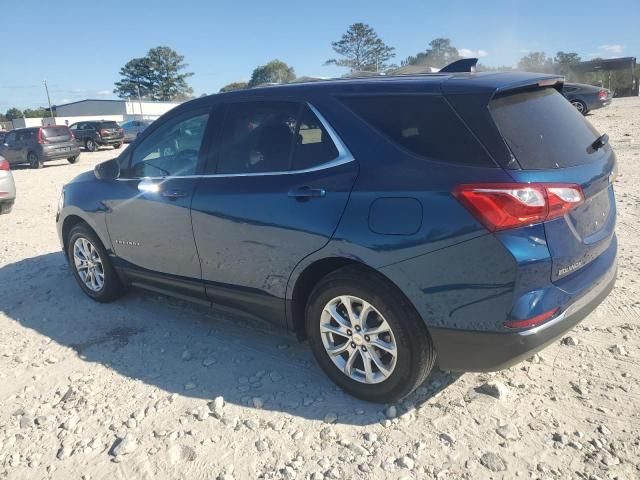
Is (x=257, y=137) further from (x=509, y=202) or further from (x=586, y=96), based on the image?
(x=586, y=96)

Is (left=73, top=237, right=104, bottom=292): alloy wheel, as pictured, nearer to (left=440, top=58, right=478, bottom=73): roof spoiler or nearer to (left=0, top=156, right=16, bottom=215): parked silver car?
(left=440, top=58, right=478, bottom=73): roof spoiler

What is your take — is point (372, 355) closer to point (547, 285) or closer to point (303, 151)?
point (547, 285)

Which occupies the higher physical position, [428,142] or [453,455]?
[428,142]

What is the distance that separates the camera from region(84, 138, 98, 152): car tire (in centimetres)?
2775

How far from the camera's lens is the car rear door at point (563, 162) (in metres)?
2.42

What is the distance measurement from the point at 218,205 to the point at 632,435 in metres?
2.67

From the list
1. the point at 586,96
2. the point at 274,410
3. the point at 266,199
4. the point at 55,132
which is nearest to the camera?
the point at 274,410

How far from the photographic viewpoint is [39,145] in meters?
19.4

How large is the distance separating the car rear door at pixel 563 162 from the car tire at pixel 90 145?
94.0ft

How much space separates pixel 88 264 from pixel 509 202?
12.8 feet

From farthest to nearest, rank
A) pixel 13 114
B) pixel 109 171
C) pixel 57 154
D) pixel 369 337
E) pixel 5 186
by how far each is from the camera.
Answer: pixel 13 114, pixel 57 154, pixel 5 186, pixel 109 171, pixel 369 337

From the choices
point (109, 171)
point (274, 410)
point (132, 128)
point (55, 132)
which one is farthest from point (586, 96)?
point (132, 128)

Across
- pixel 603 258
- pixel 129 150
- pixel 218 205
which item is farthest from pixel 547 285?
pixel 129 150

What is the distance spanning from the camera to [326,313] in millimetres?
2990
